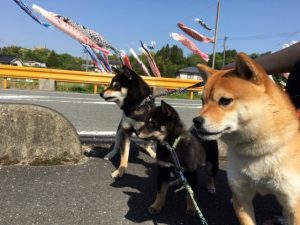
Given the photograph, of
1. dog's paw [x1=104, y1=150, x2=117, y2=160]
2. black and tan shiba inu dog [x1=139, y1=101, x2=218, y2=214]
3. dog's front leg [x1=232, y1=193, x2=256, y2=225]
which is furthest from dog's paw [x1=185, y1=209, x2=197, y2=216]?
dog's paw [x1=104, y1=150, x2=117, y2=160]

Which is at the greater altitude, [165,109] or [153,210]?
[165,109]

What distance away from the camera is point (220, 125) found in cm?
227

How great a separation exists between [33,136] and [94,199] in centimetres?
112

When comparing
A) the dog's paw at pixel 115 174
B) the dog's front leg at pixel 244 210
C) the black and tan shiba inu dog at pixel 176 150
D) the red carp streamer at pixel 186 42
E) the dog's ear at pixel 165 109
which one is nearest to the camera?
the dog's front leg at pixel 244 210

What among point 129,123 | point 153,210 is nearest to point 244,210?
point 153,210

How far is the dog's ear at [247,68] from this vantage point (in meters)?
2.28

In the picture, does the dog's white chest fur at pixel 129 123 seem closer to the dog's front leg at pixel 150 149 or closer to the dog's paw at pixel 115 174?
the dog's front leg at pixel 150 149

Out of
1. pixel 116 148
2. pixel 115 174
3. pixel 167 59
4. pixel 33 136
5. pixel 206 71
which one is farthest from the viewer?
pixel 167 59

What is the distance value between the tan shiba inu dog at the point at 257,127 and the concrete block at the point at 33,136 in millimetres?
2166

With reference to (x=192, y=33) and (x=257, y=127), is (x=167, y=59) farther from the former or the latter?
(x=257, y=127)

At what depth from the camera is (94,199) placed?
11.1ft

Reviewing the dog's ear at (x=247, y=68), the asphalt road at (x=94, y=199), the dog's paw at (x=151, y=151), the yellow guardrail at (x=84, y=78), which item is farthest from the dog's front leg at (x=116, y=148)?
the yellow guardrail at (x=84, y=78)

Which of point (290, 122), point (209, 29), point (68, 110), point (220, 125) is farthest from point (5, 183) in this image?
point (209, 29)

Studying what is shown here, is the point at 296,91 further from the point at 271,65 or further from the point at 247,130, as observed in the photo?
the point at 247,130
